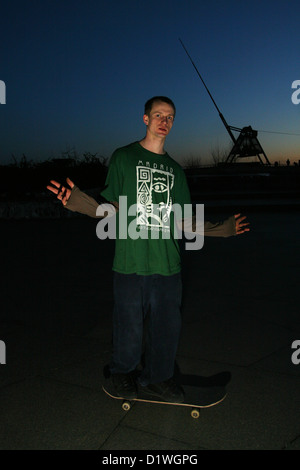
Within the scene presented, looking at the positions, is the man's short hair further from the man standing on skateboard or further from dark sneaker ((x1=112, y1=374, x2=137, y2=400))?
dark sneaker ((x1=112, y1=374, x2=137, y2=400))

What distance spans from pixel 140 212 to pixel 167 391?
116 cm

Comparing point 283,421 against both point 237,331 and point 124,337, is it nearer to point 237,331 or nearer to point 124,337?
point 124,337

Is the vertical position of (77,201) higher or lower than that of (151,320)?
higher

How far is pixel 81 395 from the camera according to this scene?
Result: 303 cm

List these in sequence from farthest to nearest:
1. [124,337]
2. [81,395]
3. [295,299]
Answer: [295,299] < [81,395] < [124,337]

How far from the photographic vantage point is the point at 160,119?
2.85 metres

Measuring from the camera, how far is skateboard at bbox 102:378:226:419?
2.81 m

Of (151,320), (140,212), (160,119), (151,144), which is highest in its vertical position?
(160,119)

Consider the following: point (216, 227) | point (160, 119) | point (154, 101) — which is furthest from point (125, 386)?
point (154, 101)

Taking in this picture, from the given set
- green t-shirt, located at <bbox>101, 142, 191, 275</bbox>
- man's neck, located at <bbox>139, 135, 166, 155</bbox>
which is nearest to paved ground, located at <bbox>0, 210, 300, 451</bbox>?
green t-shirt, located at <bbox>101, 142, 191, 275</bbox>

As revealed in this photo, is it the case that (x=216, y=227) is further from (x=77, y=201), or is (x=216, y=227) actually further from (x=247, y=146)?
(x=247, y=146)

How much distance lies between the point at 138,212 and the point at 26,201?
1251cm

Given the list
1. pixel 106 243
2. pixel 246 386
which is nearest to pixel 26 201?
pixel 106 243

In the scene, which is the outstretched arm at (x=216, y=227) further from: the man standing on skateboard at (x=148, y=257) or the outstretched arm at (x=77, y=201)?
the outstretched arm at (x=77, y=201)
